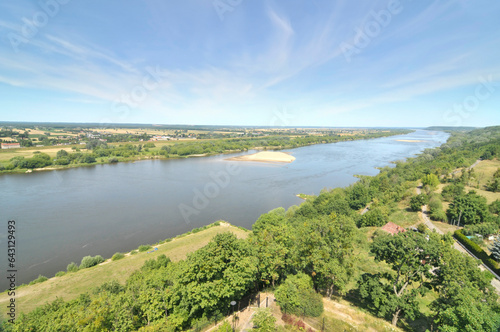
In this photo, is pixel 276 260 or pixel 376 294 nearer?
pixel 376 294

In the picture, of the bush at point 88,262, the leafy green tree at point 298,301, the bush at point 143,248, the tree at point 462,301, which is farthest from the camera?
the bush at point 143,248

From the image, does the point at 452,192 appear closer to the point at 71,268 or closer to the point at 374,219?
the point at 374,219

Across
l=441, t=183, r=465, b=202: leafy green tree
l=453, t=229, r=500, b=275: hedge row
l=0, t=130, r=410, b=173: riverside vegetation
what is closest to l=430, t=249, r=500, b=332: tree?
l=453, t=229, r=500, b=275: hedge row

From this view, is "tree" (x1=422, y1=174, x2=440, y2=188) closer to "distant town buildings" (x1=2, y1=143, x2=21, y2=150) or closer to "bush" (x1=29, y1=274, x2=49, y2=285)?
"bush" (x1=29, y1=274, x2=49, y2=285)

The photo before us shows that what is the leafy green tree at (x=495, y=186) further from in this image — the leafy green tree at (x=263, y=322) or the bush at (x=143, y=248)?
the bush at (x=143, y=248)

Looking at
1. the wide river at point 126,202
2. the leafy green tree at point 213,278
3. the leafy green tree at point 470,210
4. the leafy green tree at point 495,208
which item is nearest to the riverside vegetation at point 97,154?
the wide river at point 126,202

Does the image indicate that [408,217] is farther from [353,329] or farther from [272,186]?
[353,329]

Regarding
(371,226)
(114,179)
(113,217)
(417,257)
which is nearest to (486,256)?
(371,226)
